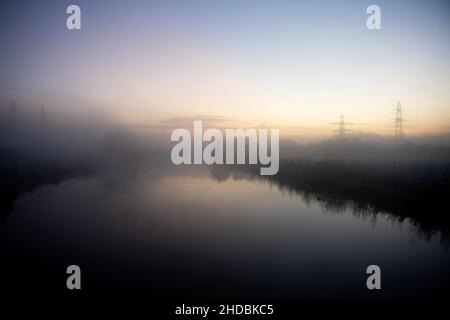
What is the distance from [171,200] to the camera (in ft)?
Answer: 41.6

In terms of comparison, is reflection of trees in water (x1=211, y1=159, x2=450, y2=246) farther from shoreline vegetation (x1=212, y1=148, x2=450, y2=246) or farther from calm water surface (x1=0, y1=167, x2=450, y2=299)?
calm water surface (x1=0, y1=167, x2=450, y2=299)

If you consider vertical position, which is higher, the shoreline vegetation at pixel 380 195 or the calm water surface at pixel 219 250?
the shoreline vegetation at pixel 380 195

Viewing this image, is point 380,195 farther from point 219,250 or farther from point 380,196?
point 219,250

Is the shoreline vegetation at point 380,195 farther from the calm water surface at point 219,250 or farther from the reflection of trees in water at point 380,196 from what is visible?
the calm water surface at point 219,250

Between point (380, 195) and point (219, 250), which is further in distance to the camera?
point (380, 195)

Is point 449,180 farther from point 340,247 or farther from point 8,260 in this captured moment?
point 8,260

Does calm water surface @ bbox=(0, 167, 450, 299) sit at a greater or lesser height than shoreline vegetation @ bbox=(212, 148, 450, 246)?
lesser

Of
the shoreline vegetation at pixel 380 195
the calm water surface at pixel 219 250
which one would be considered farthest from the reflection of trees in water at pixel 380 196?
the calm water surface at pixel 219 250

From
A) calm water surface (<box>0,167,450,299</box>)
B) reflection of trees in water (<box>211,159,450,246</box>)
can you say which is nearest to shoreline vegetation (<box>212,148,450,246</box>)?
reflection of trees in water (<box>211,159,450,246</box>)

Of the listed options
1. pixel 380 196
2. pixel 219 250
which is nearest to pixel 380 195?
pixel 380 196

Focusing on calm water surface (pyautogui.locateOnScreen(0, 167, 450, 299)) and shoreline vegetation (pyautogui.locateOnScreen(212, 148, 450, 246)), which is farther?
shoreline vegetation (pyautogui.locateOnScreen(212, 148, 450, 246))
